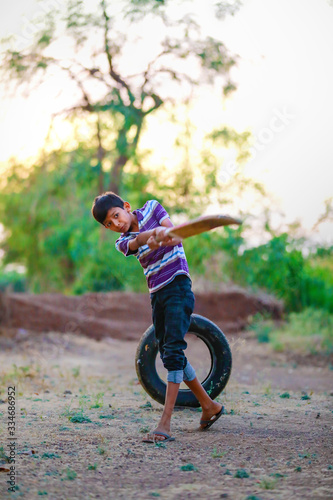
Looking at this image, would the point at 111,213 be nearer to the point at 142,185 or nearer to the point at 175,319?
the point at 175,319

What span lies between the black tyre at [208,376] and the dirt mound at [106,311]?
24.4ft

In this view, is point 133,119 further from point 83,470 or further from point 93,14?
point 83,470

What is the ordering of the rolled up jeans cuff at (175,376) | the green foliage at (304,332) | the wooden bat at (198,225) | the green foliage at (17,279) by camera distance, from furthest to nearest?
the green foliage at (17,279)
the green foliage at (304,332)
the rolled up jeans cuff at (175,376)
the wooden bat at (198,225)

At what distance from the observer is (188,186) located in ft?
51.9

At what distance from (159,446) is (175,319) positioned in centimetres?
81

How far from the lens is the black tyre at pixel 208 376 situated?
452cm

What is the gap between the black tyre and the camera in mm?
4516

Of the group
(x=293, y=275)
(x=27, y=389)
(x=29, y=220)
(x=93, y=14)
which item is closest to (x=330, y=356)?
(x=293, y=275)

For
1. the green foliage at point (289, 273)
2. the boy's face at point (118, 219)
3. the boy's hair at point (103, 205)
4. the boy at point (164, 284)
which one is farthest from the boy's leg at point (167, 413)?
the green foliage at point (289, 273)

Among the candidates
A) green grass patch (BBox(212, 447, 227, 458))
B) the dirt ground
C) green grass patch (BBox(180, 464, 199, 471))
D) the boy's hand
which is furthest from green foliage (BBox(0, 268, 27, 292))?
green grass patch (BBox(180, 464, 199, 471))

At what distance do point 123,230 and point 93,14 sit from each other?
942cm

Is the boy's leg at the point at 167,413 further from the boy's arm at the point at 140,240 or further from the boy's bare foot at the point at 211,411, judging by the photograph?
the boy's arm at the point at 140,240

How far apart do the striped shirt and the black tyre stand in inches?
32.5

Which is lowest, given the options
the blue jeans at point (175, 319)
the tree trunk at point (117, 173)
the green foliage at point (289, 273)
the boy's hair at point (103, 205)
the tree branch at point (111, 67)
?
the blue jeans at point (175, 319)
